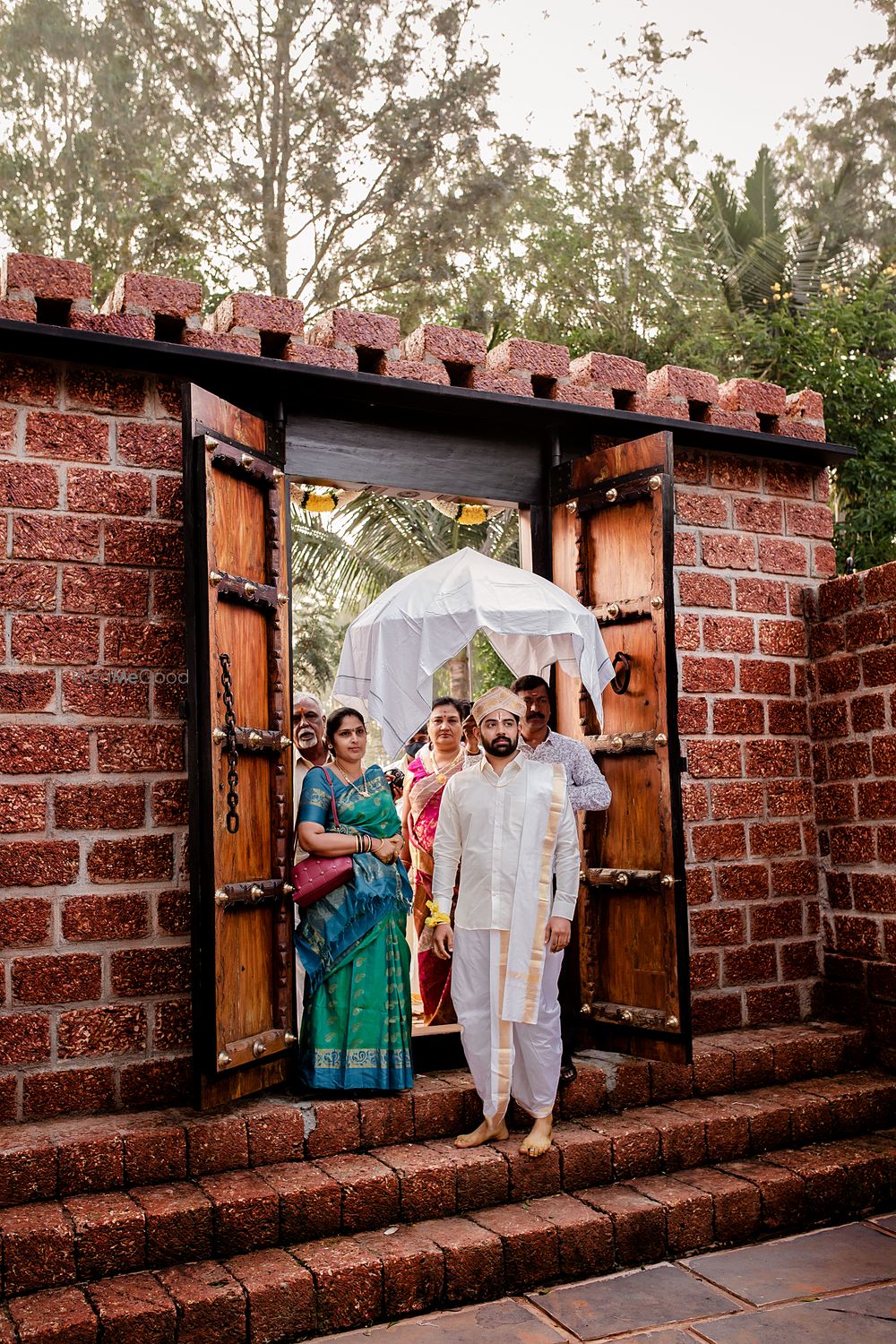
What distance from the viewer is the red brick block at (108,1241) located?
375 centimetres

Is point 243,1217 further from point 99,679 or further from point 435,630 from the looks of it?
point 435,630

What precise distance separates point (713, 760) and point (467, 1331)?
291 centimetres

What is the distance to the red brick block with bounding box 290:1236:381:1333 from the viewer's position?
3.77m

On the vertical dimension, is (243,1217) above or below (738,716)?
below

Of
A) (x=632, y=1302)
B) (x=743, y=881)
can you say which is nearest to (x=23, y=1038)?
(x=632, y=1302)

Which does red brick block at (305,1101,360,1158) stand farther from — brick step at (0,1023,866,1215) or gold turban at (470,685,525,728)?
gold turban at (470,685,525,728)

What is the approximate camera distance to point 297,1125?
439 cm

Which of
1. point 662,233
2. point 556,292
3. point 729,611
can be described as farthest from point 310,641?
point 729,611

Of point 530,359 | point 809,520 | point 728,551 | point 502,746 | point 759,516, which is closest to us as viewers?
point 502,746

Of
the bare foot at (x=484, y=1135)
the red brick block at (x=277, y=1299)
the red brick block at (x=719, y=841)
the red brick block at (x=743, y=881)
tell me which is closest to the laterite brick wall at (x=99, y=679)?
the red brick block at (x=277, y=1299)

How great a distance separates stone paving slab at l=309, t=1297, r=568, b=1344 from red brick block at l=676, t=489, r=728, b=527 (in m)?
3.58

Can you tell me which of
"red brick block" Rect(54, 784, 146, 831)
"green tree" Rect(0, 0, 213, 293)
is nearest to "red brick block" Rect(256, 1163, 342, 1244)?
"red brick block" Rect(54, 784, 146, 831)

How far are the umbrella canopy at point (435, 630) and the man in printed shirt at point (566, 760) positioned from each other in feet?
0.94

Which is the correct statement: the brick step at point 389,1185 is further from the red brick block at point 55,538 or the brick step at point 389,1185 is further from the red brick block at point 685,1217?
the red brick block at point 55,538
